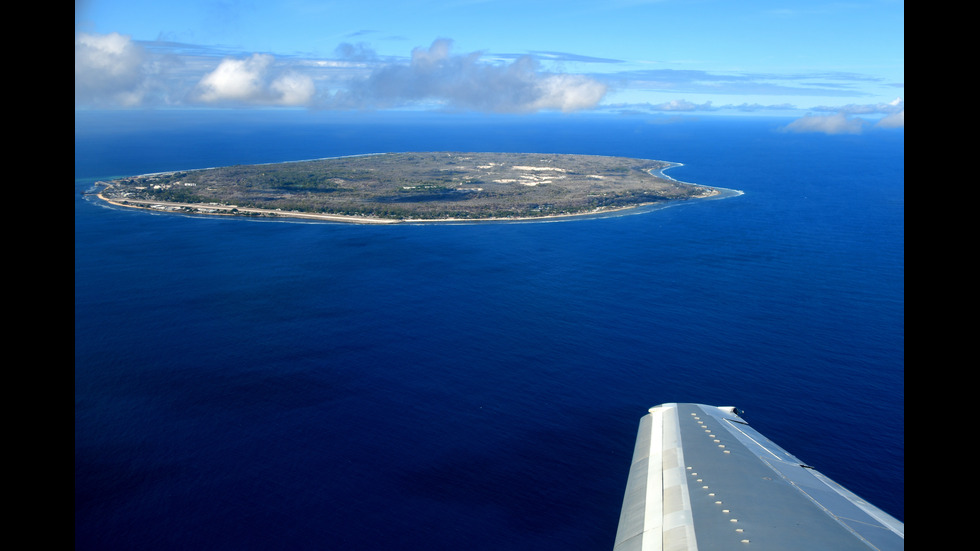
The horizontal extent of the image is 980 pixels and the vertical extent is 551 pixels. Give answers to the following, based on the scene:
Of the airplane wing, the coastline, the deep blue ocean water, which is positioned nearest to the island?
the coastline

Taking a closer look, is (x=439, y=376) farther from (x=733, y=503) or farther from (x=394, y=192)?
(x=394, y=192)

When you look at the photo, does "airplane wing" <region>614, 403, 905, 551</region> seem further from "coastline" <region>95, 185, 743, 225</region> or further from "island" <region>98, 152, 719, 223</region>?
"island" <region>98, 152, 719, 223</region>

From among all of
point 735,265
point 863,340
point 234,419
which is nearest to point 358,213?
point 735,265

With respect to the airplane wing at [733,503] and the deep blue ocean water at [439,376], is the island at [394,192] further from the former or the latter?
the airplane wing at [733,503]

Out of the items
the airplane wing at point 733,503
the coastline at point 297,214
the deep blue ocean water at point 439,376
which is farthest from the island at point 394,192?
the airplane wing at point 733,503
